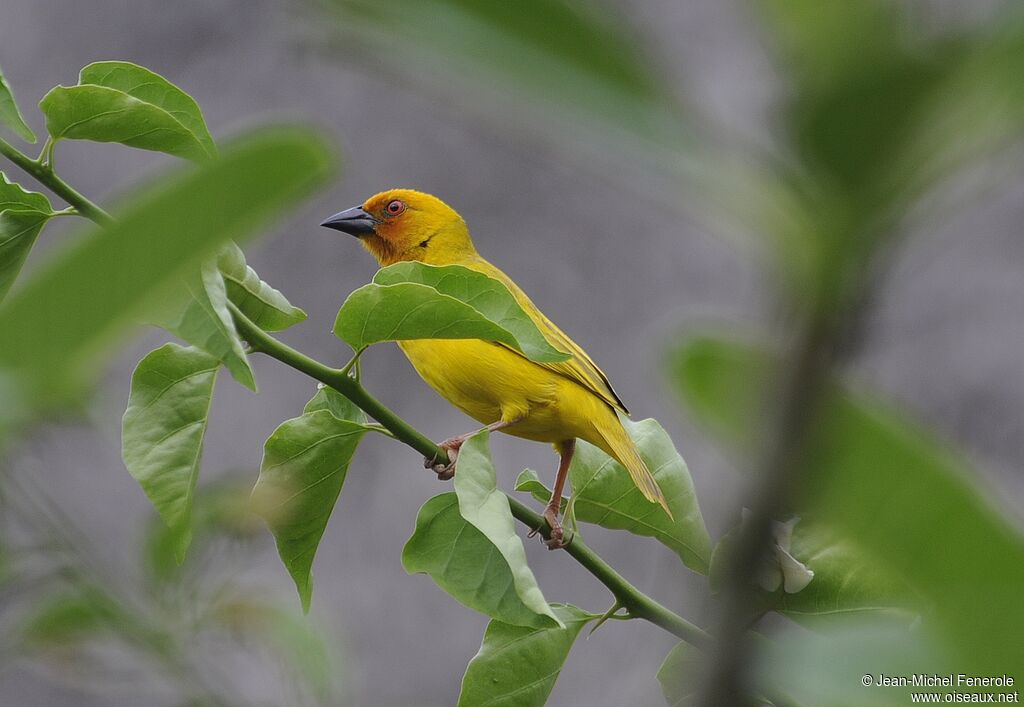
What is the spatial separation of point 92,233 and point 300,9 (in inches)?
2.3

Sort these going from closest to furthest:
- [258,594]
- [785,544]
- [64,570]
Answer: [64,570] → [258,594] → [785,544]

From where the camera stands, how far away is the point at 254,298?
100cm

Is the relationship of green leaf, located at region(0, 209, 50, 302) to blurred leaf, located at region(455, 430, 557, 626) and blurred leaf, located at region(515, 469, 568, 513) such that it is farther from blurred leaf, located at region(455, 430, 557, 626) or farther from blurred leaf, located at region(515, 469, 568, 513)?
blurred leaf, located at region(515, 469, 568, 513)

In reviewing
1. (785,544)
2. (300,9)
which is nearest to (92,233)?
(300,9)

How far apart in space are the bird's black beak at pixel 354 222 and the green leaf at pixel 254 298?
1.55 meters

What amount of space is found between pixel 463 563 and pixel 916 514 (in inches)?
30.3

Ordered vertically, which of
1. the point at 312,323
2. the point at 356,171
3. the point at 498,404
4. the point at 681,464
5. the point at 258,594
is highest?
the point at 356,171

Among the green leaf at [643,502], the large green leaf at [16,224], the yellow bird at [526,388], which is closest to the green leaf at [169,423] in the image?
the large green leaf at [16,224]

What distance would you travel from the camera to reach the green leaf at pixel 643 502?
1.10 meters

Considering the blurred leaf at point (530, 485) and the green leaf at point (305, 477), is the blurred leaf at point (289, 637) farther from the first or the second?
the blurred leaf at point (530, 485)

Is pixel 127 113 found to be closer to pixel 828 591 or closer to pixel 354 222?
pixel 828 591

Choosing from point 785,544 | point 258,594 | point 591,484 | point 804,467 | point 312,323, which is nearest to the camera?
point 804,467

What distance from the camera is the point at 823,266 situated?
225 mm

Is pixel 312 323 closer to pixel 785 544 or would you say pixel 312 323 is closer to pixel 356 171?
pixel 356 171
